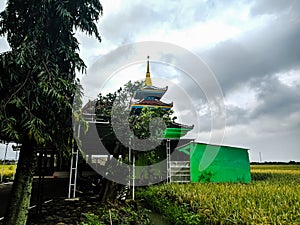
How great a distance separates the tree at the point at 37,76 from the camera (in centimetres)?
349

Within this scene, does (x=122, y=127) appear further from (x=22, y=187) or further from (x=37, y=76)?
(x=37, y=76)

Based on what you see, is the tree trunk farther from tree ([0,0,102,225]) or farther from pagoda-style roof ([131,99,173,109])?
pagoda-style roof ([131,99,173,109])

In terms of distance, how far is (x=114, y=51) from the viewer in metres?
6.32

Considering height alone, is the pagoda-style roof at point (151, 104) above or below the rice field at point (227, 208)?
above

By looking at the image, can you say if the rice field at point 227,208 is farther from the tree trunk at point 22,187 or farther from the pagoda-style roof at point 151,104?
the pagoda-style roof at point 151,104

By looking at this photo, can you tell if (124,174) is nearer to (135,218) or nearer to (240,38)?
(135,218)

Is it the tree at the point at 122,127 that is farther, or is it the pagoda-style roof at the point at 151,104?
the pagoda-style roof at the point at 151,104

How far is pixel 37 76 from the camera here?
11.9 feet

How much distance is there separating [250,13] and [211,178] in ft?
19.5

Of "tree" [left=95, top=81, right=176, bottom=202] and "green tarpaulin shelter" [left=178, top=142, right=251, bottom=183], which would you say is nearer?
"tree" [left=95, top=81, right=176, bottom=202]

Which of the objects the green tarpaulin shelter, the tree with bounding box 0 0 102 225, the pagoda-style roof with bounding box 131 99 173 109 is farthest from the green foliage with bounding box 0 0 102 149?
the pagoda-style roof with bounding box 131 99 173 109

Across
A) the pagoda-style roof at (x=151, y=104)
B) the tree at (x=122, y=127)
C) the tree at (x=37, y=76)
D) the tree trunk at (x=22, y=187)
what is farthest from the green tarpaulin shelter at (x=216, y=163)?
the tree trunk at (x=22, y=187)

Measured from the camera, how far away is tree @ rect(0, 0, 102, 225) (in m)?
3.49

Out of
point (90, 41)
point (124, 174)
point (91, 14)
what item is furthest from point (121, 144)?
point (91, 14)
